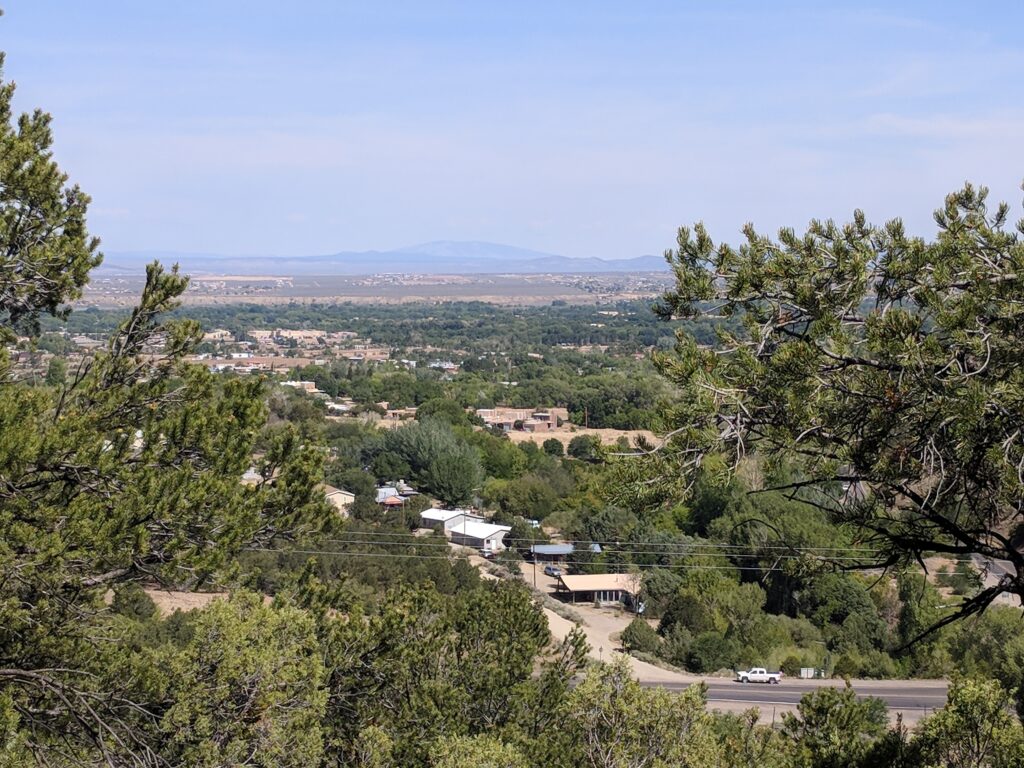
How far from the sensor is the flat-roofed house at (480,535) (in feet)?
97.7

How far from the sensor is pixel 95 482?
18.9 ft

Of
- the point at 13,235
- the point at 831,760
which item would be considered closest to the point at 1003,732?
the point at 831,760

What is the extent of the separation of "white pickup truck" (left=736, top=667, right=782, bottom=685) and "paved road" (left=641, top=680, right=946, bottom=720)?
0.56 ft

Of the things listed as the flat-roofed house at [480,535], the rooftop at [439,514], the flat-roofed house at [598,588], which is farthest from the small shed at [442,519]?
the flat-roofed house at [598,588]

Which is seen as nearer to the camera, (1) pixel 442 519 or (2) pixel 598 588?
(2) pixel 598 588

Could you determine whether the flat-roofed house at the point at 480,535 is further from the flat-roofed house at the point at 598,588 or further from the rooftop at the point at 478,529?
the flat-roofed house at the point at 598,588

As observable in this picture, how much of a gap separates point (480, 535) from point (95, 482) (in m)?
24.8

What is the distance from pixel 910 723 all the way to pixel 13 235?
16.0 m

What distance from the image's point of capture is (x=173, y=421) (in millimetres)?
6094

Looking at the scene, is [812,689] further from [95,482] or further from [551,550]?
[95,482]

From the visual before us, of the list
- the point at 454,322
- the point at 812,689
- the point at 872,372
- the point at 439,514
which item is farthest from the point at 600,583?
the point at 454,322

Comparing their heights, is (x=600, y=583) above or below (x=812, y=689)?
below

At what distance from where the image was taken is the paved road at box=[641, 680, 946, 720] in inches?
717

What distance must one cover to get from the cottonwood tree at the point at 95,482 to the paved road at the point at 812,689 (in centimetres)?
1302
